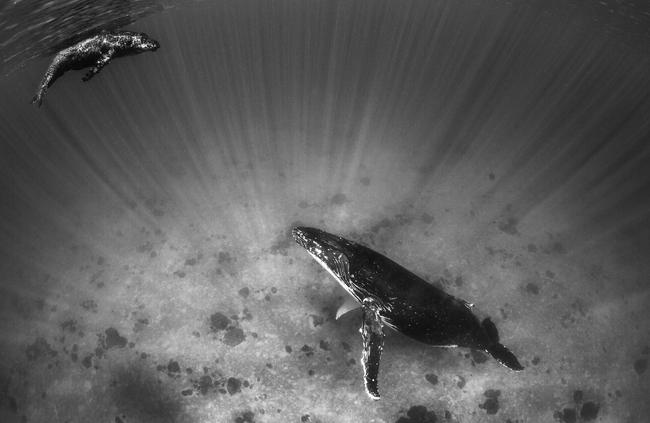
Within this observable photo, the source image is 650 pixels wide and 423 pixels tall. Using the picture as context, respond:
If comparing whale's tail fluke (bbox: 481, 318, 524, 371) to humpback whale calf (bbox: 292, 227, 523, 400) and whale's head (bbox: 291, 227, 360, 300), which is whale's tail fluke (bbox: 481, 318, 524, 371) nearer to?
humpback whale calf (bbox: 292, 227, 523, 400)

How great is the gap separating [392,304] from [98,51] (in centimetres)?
767

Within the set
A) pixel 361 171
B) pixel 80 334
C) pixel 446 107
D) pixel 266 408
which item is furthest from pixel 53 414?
pixel 446 107

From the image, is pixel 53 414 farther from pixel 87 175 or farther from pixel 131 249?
pixel 87 175

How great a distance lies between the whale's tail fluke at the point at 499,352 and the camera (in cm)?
601

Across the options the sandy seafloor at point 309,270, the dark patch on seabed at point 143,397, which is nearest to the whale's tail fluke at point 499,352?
the sandy seafloor at point 309,270

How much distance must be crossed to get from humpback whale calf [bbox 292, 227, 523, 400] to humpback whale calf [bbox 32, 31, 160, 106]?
16.2ft

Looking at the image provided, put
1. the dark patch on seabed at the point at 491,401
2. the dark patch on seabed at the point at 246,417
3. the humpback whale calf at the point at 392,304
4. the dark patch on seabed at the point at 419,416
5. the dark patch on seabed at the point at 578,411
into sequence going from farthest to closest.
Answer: the dark patch on seabed at the point at 578,411, the dark patch on seabed at the point at 491,401, the dark patch on seabed at the point at 246,417, the dark patch on seabed at the point at 419,416, the humpback whale calf at the point at 392,304

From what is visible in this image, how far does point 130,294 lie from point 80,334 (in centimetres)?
169

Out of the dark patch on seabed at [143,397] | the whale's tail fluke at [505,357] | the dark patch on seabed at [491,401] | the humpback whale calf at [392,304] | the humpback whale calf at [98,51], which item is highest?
the humpback whale calf at [98,51]

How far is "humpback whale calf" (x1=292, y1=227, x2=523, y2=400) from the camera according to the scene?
582 centimetres

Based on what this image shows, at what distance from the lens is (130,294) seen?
32.7 feet

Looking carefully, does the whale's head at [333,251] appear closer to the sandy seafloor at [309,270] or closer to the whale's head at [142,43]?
the sandy seafloor at [309,270]

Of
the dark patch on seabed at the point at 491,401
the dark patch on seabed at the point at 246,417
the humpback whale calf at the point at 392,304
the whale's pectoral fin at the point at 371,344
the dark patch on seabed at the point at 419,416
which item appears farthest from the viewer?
the dark patch on seabed at the point at 491,401

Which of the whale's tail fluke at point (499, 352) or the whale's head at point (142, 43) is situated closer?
the whale's tail fluke at point (499, 352)
